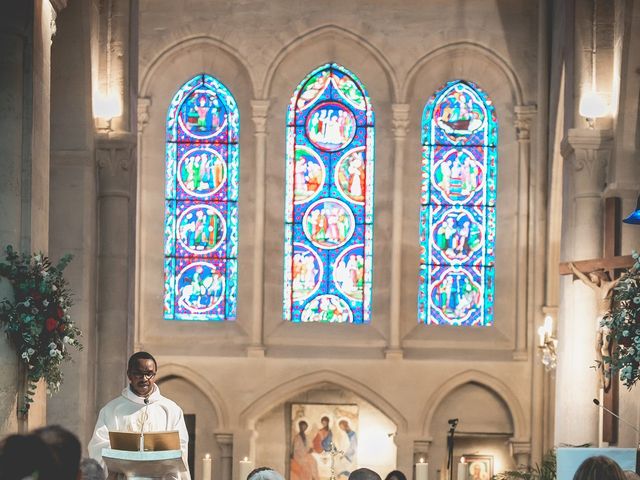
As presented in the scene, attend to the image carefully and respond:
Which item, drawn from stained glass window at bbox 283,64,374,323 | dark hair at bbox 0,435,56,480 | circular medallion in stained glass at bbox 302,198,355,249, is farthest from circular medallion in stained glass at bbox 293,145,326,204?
dark hair at bbox 0,435,56,480

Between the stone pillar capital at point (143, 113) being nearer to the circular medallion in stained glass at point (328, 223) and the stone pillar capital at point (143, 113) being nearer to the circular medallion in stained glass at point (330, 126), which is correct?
the circular medallion in stained glass at point (330, 126)

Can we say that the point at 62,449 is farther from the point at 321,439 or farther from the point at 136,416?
the point at 321,439

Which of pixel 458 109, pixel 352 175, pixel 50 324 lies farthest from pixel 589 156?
pixel 50 324

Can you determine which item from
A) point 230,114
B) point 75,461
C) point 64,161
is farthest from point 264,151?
point 75,461

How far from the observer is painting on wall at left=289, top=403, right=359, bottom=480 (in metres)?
18.6

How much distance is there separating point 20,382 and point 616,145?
24.3 ft

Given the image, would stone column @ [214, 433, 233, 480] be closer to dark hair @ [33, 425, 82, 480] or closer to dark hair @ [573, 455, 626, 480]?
dark hair @ [573, 455, 626, 480]

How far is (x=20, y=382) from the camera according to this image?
30.3 feet

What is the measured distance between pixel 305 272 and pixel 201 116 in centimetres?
261

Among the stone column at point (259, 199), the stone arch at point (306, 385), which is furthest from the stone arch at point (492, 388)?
the stone column at point (259, 199)

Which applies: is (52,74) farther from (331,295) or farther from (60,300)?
(331,295)

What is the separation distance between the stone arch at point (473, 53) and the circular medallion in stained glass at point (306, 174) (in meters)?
1.49

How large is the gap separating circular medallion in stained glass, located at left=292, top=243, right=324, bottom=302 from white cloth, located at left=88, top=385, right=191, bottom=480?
10.8 meters

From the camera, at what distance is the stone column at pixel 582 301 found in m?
14.7
